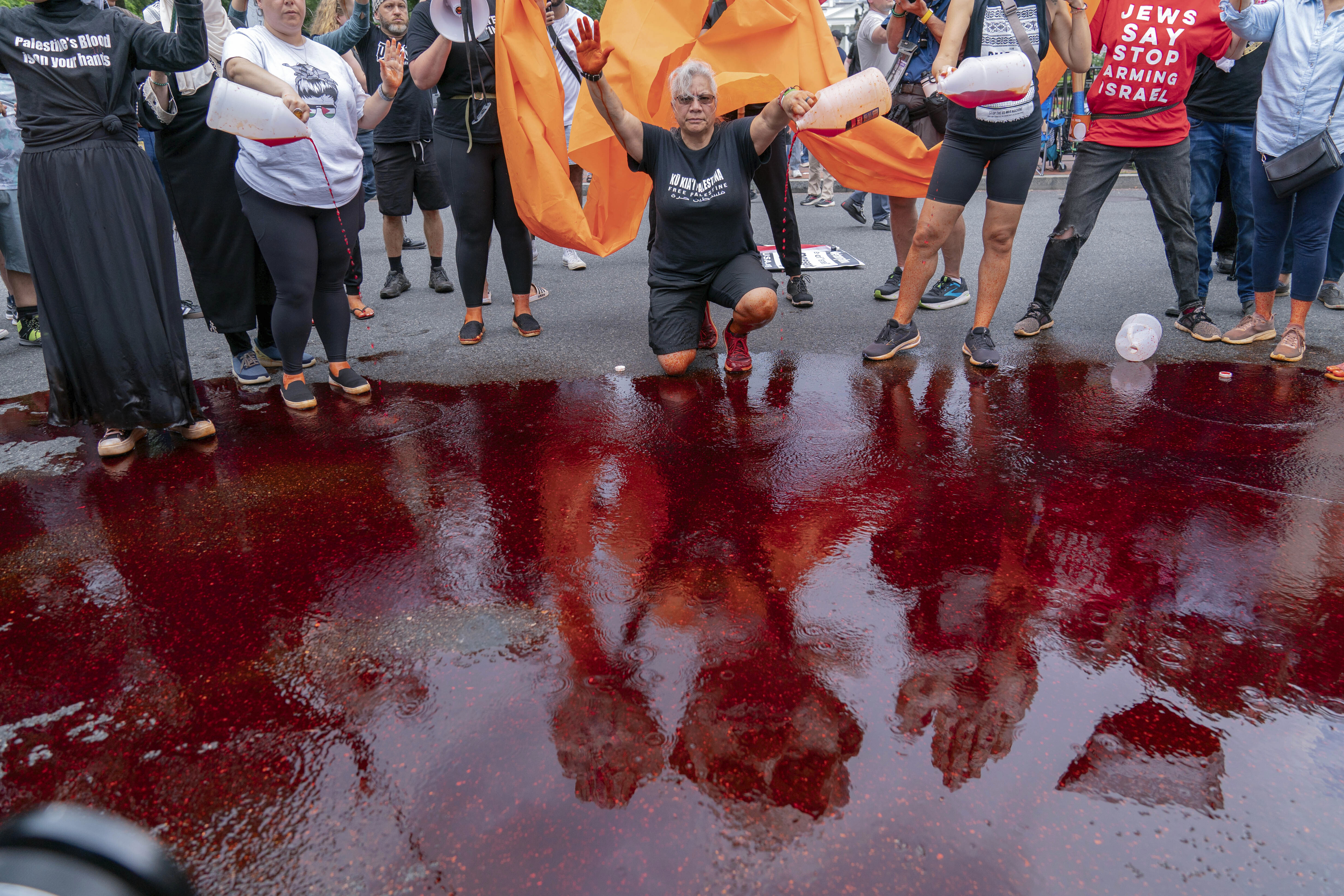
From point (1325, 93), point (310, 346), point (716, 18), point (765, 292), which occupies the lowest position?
point (310, 346)

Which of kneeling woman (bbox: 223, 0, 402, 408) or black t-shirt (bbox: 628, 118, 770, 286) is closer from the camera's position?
kneeling woman (bbox: 223, 0, 402, 408)

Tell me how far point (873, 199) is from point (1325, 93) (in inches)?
204

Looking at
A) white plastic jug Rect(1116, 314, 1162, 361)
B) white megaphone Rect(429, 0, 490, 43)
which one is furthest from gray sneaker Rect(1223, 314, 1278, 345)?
white megaphone Rect(429, 0, 490, 43)

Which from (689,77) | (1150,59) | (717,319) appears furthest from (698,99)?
(1150,59)

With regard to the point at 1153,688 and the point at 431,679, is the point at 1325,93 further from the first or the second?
the point at 431,679

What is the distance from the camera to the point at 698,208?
4.61 metres

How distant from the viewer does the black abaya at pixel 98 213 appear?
3.44 metres

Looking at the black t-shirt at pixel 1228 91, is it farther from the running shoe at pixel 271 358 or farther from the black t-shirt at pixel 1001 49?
the running shoe at pixel 271 358

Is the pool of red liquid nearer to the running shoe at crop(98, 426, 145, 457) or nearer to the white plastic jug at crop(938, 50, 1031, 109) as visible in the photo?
the running shoe at crop(98, 426, 145, 457)

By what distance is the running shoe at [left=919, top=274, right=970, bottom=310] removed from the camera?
19.5 ft

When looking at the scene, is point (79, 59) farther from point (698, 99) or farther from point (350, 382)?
point (698, 99)

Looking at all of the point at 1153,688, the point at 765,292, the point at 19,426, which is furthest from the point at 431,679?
the point at 19,426

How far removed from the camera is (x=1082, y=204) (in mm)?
5211

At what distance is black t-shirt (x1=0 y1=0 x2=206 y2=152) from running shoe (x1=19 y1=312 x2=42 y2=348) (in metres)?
2.83
